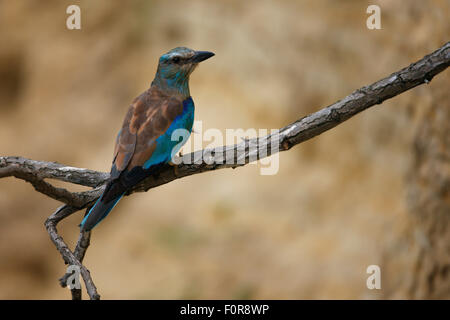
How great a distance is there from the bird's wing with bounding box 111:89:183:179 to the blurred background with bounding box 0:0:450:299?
2.97m

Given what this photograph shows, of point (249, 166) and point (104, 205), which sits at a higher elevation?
point (249, 166)

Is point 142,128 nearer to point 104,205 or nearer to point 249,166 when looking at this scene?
point 104,205

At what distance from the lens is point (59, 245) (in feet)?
8.63

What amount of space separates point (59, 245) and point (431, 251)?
370cm

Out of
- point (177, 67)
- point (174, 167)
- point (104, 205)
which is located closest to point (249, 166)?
point (177, 67)

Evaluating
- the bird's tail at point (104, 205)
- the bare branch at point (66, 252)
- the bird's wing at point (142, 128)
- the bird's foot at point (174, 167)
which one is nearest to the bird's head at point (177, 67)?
the bird's wing at point (142, 128)

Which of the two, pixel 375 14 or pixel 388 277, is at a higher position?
pixel 375 14

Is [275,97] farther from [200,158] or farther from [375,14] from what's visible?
[200,158]

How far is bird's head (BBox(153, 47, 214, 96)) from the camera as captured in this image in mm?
3359

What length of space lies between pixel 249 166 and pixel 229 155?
3427 millimetres

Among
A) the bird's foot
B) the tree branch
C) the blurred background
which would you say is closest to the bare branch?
the tree branch

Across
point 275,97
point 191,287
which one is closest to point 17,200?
point 191,287

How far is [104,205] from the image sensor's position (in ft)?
8.87

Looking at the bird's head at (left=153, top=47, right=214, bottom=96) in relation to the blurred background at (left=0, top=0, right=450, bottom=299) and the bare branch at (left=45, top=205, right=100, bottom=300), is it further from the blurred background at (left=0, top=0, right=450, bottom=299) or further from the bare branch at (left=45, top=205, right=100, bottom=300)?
the blurred background at (left=0, top=0, right=450, bottom=299)
